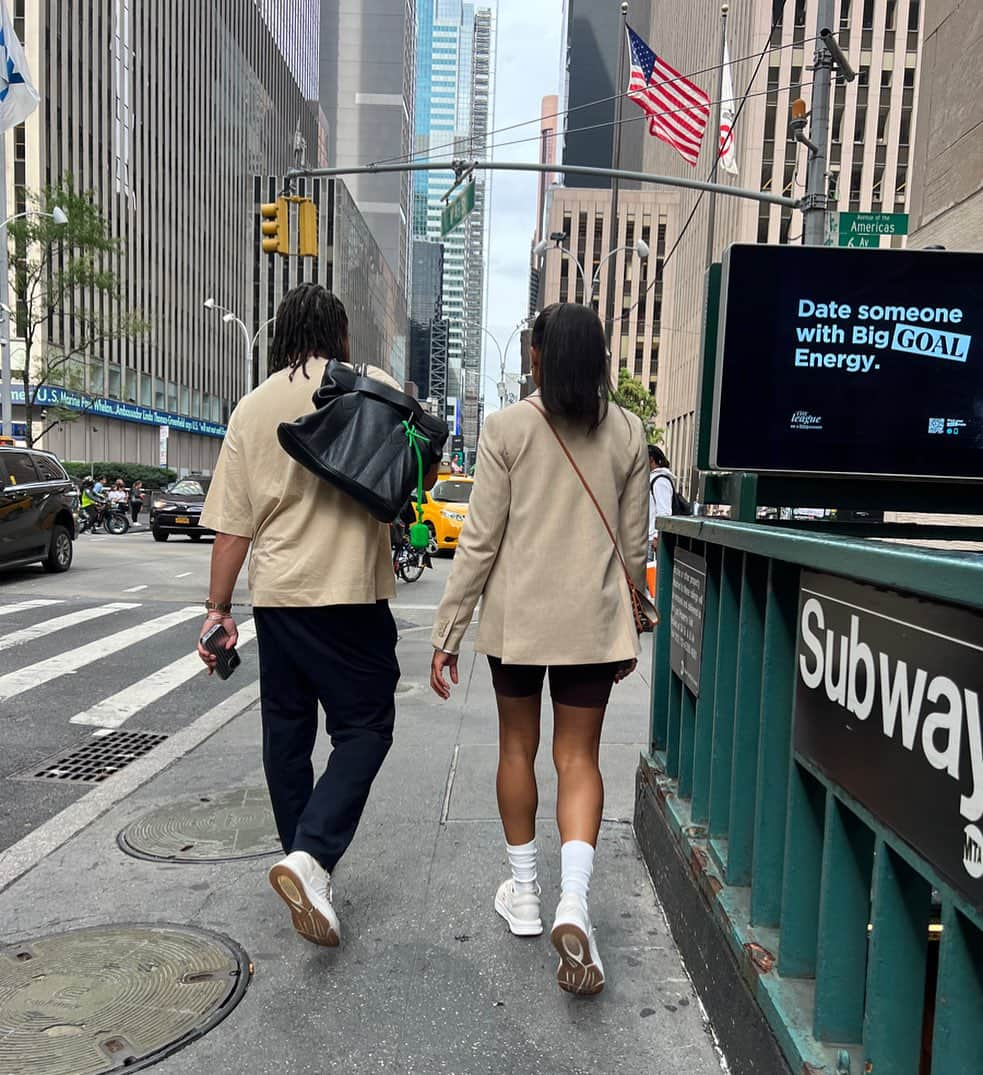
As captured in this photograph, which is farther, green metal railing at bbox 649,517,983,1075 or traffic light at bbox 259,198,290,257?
traffic light at bbox 259,198,290,257

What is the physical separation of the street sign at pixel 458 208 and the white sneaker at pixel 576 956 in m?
14.5

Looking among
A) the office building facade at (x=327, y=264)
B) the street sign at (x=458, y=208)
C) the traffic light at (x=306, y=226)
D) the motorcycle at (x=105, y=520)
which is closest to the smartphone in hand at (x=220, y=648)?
the traffic light at (x=306, y=226)

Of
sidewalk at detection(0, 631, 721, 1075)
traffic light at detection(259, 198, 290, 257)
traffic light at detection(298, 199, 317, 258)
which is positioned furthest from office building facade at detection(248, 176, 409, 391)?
sidewalk at detection(0, 631, 721, 1075)

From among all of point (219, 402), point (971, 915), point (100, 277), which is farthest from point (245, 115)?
point (971, 915)

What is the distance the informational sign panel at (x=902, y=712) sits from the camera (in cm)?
133

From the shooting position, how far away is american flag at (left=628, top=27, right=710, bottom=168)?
613 inches

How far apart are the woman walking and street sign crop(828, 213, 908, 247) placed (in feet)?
28.7

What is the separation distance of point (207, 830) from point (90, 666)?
408 cm

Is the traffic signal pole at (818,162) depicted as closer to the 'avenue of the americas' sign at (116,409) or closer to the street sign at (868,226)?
the street sign at (868,226)

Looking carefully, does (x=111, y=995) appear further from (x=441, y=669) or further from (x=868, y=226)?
(x=868, y=226)

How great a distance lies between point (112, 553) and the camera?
18.9 metres

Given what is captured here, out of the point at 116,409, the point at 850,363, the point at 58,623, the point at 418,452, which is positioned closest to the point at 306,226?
the point at 58,623

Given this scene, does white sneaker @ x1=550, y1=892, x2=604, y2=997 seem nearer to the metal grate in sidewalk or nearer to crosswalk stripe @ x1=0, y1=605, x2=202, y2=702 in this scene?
the metal grate in sidewalk

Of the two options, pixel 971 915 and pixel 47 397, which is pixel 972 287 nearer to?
pixel 971 915
